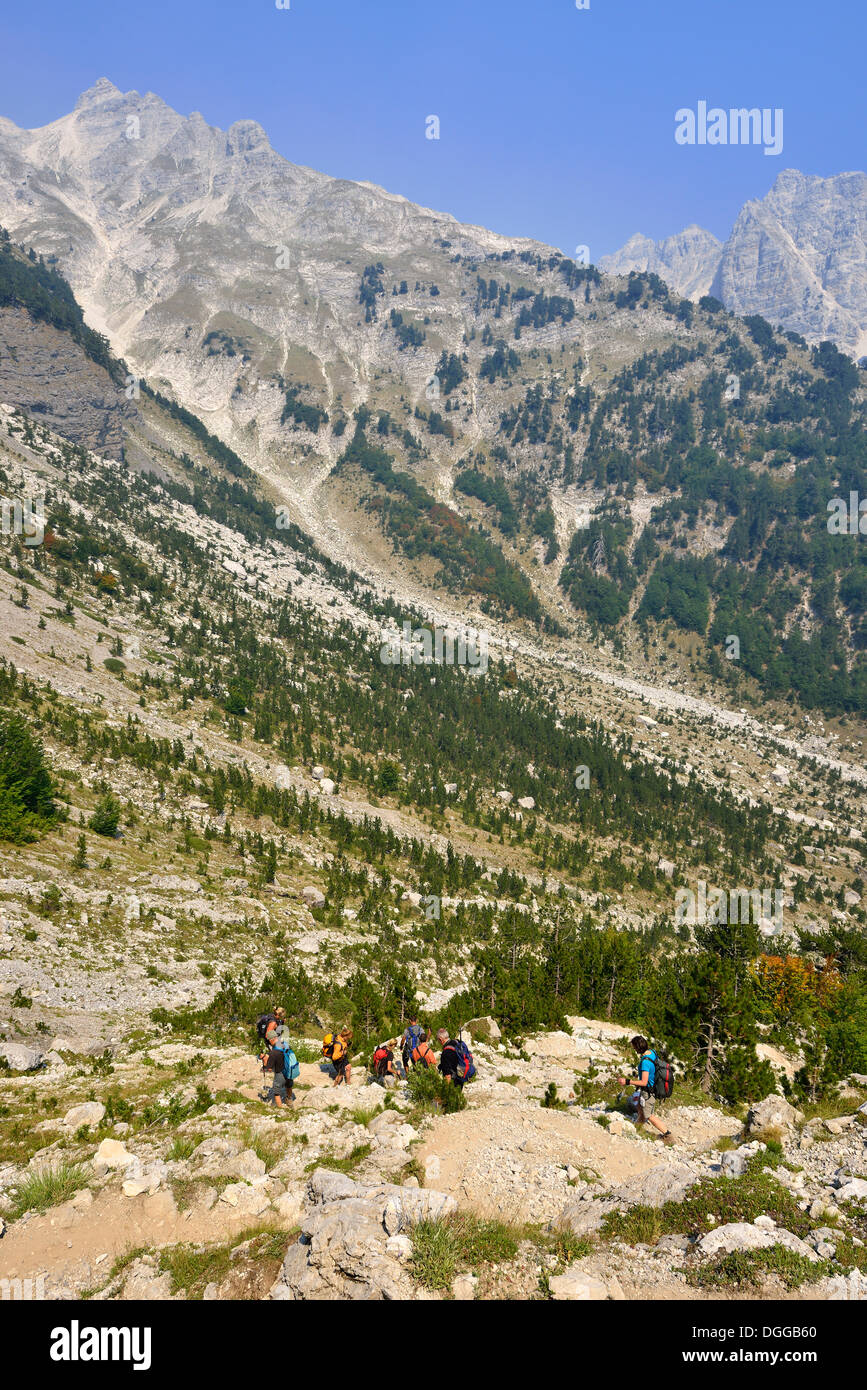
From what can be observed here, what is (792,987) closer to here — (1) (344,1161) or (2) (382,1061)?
(2) (382,1061)

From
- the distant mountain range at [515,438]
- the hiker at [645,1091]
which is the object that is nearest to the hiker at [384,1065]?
the hiker at [645,1091]

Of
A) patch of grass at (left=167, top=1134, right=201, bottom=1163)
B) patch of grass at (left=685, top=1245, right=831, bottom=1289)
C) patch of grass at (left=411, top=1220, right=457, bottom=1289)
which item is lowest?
patch of grass at (left=167, top=1134, right=201, bottom=1163)

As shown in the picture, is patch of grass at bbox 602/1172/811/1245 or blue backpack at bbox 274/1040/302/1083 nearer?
patch of grass at bbox 602/1172/811/1245

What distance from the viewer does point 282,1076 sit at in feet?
43.6

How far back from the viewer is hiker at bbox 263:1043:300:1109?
13219 millimetres

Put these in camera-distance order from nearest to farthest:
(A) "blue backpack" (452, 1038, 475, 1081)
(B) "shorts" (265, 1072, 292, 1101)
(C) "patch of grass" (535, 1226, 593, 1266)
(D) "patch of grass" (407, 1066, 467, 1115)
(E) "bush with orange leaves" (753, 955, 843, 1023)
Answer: (C) "patch of grass" (535, 1226, 593, 1266) < (B) "shorts" (265, 1072, 292, 1101) < (D) "patch of grass" (407, 1066, 467, 1115) < (A) "blue backpack" (452, 1038, 475, 1081) < (E) "bush with orange leaves" (753, 955, 843, 1023)

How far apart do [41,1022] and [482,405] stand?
190309 mm

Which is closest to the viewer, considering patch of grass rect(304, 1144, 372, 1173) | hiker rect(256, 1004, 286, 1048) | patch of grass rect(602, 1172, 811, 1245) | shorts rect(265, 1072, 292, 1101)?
patch of grass rect(602, 1172, 811, 1245)

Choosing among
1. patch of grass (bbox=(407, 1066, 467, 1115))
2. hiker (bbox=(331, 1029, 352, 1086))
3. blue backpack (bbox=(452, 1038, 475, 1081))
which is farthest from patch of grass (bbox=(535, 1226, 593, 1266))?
hiker (bbox=(331, 1029, 352, 1086))

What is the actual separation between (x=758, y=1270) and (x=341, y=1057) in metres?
10.1

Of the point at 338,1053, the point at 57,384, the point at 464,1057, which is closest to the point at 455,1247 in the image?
the point at 464,1057

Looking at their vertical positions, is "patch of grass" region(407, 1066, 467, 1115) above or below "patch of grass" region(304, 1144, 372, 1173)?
below

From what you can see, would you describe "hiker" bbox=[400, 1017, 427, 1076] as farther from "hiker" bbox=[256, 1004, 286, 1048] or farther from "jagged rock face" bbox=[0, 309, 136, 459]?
"jagged rock face" bbox=[0, 309, 136, 459]
